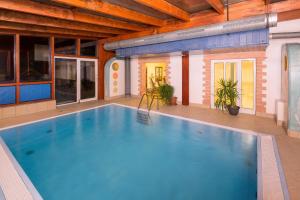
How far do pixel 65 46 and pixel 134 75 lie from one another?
3679mm

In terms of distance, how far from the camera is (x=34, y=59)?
21.6 ft

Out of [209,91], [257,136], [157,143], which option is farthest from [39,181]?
[209,91]

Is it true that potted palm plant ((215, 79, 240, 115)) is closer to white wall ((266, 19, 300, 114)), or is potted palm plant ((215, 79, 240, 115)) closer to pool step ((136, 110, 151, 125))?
white wall ((266, 19, 300, 114))

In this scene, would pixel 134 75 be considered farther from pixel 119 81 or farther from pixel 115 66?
pixel 115 66

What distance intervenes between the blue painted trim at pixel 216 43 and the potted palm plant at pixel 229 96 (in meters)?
1.61

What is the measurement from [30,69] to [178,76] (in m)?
5.74

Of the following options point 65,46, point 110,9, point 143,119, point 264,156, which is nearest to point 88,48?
point 65,46

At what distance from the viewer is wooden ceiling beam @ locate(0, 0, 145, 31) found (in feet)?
12.4

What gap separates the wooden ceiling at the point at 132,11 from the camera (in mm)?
3938

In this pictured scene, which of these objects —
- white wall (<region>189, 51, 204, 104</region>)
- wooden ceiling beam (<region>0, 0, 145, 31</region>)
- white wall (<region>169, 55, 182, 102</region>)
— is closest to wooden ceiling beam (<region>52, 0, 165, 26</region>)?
wooden ceiling beam (<region>0, 0, 145, 31</region>)

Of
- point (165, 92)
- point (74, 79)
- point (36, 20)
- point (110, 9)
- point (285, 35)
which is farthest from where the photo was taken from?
point (74, 79)

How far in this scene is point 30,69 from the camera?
6516 mm

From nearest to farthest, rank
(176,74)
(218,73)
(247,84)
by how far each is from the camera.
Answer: (247,84), (218,73), (176,74)

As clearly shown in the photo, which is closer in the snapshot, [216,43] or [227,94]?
[216,43]
